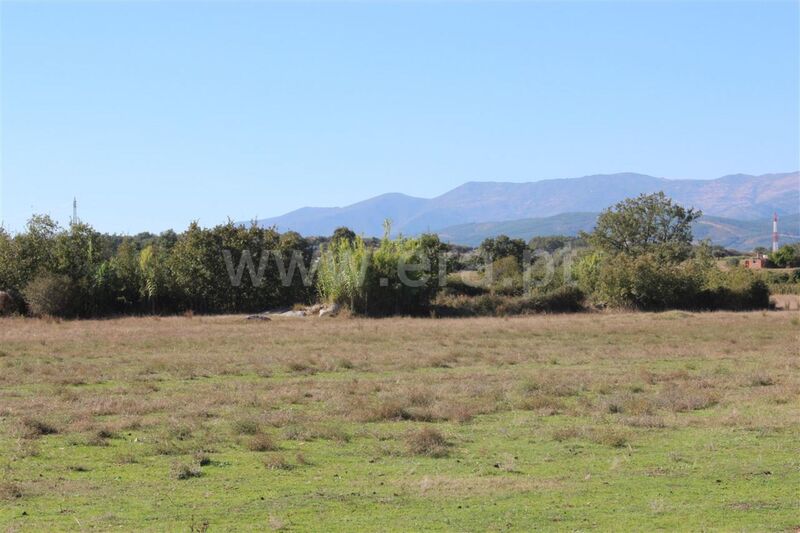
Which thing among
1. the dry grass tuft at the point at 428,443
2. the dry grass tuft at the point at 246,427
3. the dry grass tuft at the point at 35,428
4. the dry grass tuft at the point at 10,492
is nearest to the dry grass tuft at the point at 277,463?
the dry grass tuft at the point at 428,443

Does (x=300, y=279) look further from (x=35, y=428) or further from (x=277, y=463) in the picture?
(x=277, y=463)

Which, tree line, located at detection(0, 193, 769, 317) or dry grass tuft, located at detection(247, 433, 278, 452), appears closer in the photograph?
dry grass tuft, located at detection(247, 433, 278, 452)

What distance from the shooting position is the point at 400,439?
14.0 m

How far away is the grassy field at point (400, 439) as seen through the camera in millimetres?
9688

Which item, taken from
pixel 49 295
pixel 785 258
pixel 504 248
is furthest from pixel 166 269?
pixel 785 258

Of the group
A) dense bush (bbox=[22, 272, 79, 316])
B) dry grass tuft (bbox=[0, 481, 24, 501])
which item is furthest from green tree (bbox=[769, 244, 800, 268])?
dry grass tuft (bbox=[0, 481, 24, 501])

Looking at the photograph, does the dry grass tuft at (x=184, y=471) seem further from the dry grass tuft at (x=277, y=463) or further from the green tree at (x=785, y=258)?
the green tree at (x=785, y=258)

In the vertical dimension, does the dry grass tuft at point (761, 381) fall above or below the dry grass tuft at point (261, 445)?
below

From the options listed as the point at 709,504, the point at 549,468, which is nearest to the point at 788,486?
the point at 709,504

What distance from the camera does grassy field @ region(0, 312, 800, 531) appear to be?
9688mm

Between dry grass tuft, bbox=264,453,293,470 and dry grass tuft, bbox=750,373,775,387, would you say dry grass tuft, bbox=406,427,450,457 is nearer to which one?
dry grass tuft, bbox=264,453,293,470

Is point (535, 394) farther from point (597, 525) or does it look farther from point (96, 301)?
point (96, 301)

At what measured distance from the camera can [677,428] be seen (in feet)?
48.9

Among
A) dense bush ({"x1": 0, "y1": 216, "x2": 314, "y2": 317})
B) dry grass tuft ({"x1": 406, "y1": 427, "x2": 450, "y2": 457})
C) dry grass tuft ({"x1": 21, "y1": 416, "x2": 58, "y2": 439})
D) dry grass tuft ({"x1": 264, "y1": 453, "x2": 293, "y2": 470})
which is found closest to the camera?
dry grass tuft ({"x1": 264, "y1": 453, "x2": 293, "y2": 470})
